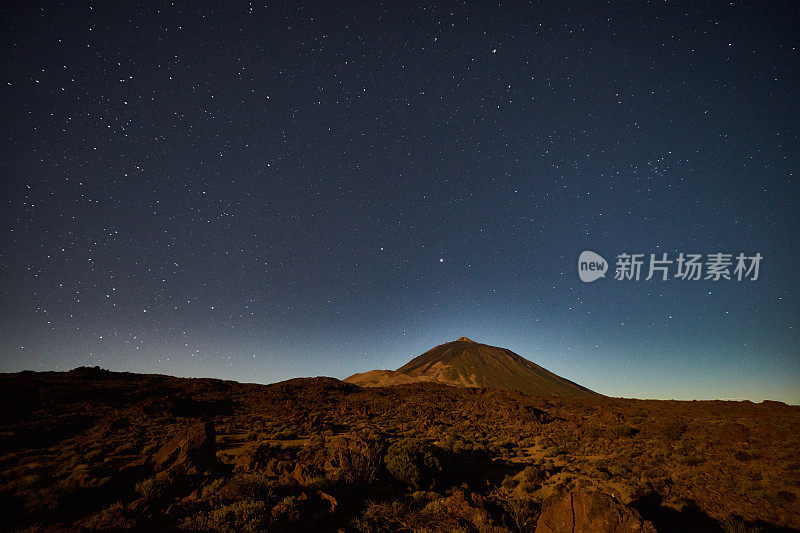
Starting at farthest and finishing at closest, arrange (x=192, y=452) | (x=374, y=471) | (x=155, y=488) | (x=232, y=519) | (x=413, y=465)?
(x=413, y=465), (x=374, y=471), (x=192, y=452), (x=155, y=488), (x=232, y=519)

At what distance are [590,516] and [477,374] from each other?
3223 inches

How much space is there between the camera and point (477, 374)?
81.3m

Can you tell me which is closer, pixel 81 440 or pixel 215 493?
pixel 215 493

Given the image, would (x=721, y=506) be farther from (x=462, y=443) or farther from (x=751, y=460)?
(x=462, y=443)

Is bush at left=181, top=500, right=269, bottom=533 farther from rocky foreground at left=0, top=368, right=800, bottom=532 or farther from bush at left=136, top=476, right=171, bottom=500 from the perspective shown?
bush at left=136, top=476, right=171, bottom=500

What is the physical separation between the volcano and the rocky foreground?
180 feet

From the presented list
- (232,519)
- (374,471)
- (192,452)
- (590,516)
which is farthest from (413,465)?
(192,452)

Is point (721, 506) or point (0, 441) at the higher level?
point (721, 506)

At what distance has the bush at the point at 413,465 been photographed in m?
10.1

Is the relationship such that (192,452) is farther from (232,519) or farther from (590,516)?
(590,516)

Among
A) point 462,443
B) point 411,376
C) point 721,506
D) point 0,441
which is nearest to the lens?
point 721,506

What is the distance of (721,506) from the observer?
9.29 metres

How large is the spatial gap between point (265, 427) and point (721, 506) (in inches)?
844

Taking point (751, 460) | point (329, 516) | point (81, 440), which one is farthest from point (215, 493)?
point (751, 460)
